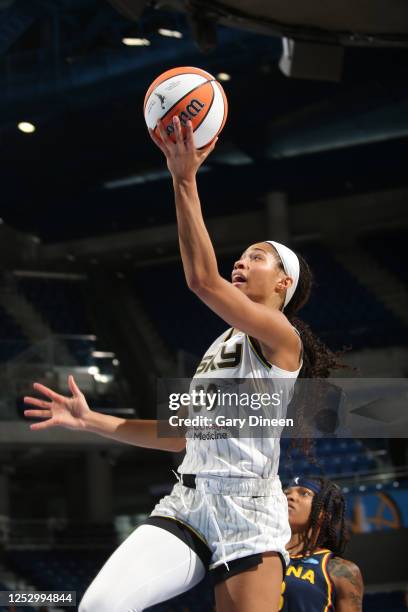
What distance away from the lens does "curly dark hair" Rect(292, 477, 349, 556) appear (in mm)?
4750

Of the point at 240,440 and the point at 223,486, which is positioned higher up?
the point at 240,440

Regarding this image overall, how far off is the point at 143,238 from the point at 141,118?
11.6 ft

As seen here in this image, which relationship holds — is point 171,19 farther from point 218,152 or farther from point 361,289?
point 361,289

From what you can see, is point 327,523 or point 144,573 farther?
point 327,523

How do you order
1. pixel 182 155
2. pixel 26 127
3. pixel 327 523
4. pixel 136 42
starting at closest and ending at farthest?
1. pixel 182 155
2. pixel 327 523
3. pixel 136 42
4. pixel 26 127

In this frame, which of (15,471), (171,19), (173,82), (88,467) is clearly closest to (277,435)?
(173,82)

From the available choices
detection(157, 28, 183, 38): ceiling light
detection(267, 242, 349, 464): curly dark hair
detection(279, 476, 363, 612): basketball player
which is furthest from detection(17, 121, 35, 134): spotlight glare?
detection(267, 242, 349, 464): curly dark hair

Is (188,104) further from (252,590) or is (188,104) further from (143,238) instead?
(143,238)

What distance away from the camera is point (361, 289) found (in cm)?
1786

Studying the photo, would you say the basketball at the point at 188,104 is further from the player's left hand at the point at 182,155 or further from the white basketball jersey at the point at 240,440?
the white basketball jersey at the point at 240,440

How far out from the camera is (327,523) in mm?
4789

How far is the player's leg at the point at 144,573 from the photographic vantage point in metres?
3.06

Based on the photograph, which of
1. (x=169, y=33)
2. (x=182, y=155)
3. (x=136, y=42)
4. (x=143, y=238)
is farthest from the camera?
→ (x=143, y=238)

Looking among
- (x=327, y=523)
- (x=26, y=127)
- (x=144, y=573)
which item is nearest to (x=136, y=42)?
(x=26, y=127)
